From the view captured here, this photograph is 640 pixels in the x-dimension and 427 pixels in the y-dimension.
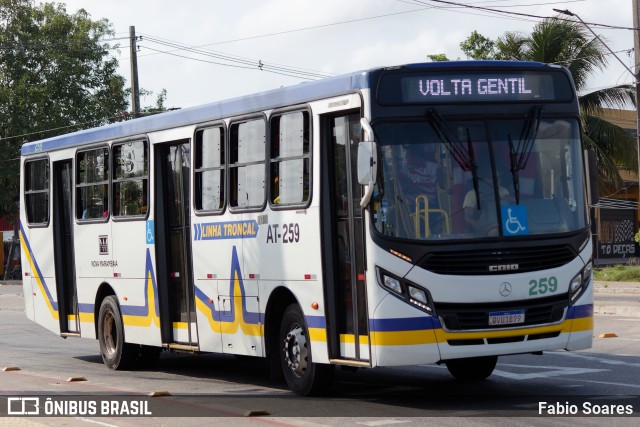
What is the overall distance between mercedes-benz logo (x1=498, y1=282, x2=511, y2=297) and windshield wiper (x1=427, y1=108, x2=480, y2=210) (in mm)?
896

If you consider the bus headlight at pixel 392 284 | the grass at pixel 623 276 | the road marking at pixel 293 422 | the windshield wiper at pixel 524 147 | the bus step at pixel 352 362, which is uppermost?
the windshield wiper at pixel 524 147

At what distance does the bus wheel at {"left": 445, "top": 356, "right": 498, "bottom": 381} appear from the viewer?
13.5 metres

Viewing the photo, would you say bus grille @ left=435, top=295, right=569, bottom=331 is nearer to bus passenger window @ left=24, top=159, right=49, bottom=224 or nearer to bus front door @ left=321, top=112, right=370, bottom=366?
bus front door @ left=321, top=112, right=370, bottom=366

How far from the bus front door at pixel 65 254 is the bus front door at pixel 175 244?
118 inches

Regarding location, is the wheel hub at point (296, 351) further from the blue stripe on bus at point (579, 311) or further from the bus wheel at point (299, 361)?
the blue stripe on bus at point (579, 311)

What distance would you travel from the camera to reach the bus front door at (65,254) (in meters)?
18.2

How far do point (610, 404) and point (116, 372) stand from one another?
7.63m

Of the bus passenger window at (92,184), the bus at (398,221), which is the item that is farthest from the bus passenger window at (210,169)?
the bus passenger window at (92,184)

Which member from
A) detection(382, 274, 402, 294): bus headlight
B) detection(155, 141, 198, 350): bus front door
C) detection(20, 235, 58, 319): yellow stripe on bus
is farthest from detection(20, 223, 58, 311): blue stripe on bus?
detection(382, 274, 402, 294): bus headlight

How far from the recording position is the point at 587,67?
3972cm

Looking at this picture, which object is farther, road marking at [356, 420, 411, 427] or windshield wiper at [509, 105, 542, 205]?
windshield wiper at [509, 105, 542, 205]

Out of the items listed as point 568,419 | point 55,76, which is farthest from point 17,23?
point 568,419

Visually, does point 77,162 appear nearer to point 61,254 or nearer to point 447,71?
point 61,254

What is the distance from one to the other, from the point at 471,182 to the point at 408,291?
4.03ft
